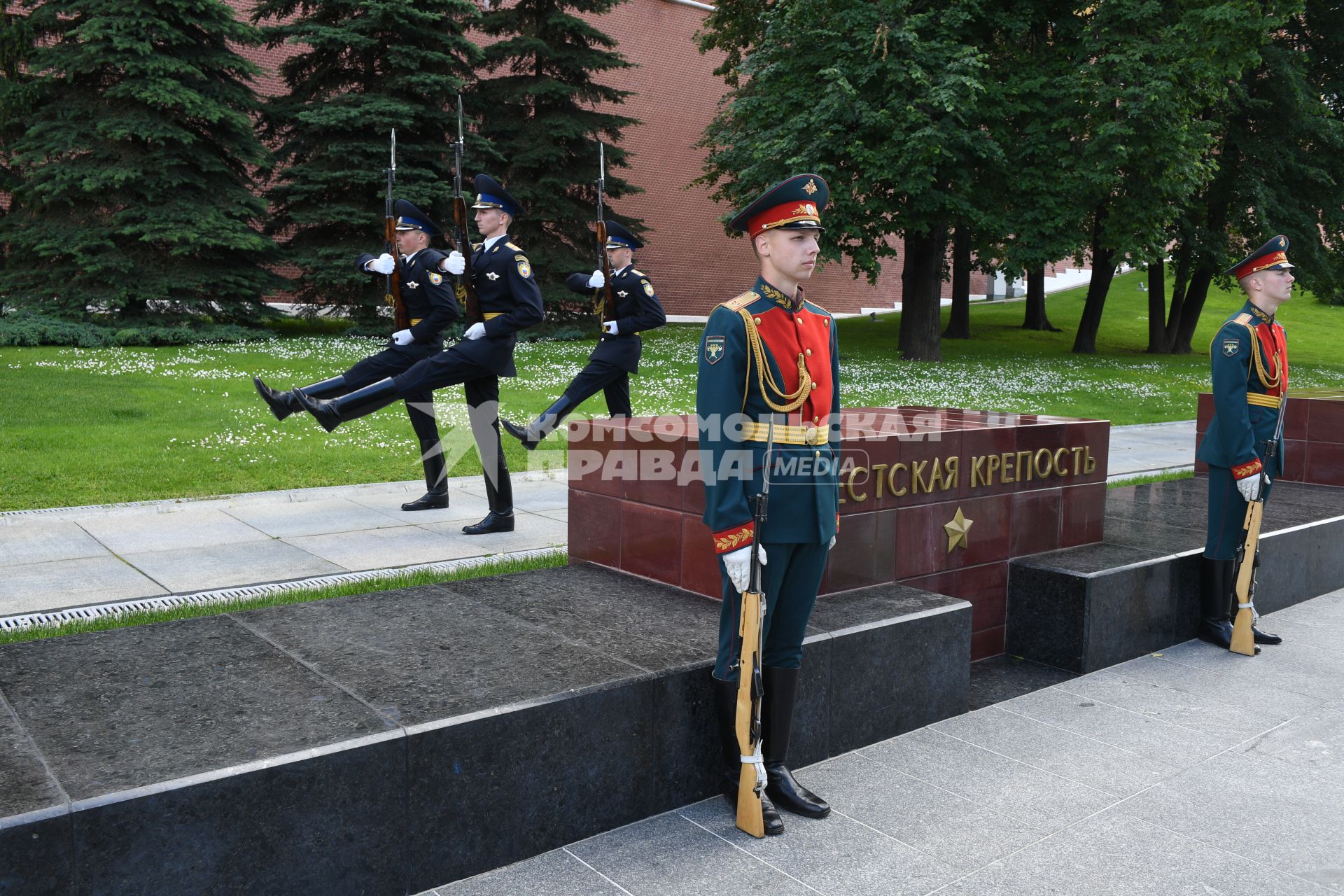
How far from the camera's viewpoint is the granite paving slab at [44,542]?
651 cm

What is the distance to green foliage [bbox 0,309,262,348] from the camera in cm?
1900

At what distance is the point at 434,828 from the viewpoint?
3.21 m

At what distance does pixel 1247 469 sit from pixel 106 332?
19.5m

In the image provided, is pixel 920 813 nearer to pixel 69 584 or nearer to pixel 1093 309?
pixel 69 584

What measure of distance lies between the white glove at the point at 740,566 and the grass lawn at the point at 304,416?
6.50 metres

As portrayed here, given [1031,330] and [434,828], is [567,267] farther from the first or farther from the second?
[434,828]

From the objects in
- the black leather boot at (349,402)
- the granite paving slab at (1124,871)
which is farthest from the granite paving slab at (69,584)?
the granite paving slab at (1124,871)

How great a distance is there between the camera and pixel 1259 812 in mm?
4016

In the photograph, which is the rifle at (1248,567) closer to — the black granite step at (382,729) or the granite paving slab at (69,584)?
the black granite step at (382,729)

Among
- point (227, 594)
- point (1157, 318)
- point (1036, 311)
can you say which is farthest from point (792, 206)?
point (1036, 311)

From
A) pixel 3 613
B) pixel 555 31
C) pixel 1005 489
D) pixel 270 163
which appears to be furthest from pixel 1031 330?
pixel 3 613

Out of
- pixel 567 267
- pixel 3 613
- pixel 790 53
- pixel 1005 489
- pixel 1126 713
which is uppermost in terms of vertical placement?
pixel 790 53

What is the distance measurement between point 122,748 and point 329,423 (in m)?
4.69

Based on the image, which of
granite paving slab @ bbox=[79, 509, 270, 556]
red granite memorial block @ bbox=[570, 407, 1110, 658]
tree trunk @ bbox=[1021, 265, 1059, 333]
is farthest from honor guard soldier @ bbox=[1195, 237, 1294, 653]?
tree trunk @ bbox=[1021, 265, 1059, 333]
